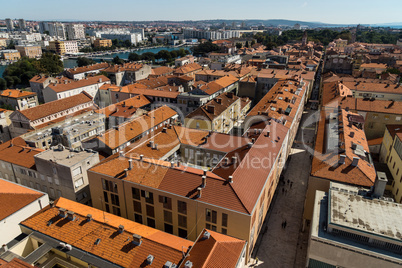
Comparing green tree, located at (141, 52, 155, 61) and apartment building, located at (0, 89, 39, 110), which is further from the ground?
green tree, located at (141, 52, 155, 61)

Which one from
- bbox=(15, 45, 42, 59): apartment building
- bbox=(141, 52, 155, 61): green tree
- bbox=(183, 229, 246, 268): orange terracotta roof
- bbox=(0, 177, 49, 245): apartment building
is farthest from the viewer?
bbox=(15, 45, 42, 59): apartment building

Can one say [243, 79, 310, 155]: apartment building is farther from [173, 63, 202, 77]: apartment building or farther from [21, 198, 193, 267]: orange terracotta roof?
[173, 63, 202, 77]: apartment building

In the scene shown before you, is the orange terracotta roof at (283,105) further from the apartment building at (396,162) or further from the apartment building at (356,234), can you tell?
the apartment building at (356,234)

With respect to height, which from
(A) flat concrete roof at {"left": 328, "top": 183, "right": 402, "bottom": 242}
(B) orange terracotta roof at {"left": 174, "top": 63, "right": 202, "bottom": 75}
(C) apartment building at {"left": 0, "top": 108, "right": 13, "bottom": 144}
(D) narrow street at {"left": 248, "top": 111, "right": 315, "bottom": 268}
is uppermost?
(B) orange terracotta roof at {"left": 174, "top": 63, "right": 202, "bottom": 75}

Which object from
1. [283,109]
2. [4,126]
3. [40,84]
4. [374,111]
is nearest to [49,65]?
[40,84]

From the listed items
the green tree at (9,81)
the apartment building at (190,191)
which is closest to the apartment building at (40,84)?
the green tree at (9,81)

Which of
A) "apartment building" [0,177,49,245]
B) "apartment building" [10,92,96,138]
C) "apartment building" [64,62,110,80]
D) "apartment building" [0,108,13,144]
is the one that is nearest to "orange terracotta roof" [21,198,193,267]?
"apartment building" [0,177,49,245]

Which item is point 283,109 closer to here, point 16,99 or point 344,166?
point 344,166

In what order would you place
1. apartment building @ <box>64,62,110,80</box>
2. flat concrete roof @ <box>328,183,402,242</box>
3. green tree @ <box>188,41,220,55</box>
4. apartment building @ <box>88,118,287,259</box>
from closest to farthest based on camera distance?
flat concrete roof @ <box>328,183,402,242</box>, apartment building @ <box>88,118,287,259</box>, apartment building @ <box>64,62,110,80</box>, green tree @ <box>188,41,220,55</box>

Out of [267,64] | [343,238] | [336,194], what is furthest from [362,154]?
[267,64]
